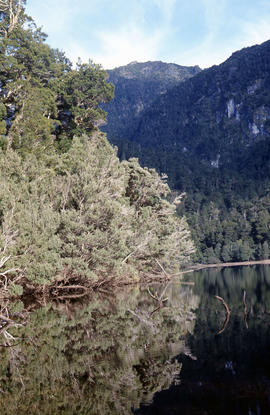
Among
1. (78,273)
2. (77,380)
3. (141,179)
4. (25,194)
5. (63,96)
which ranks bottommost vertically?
(77,380)

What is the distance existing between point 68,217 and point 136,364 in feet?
56.6

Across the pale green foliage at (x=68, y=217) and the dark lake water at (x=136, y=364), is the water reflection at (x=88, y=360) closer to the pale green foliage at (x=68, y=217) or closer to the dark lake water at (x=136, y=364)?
the dark lake water at (x=136, y=364)

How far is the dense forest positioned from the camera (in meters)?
25.2

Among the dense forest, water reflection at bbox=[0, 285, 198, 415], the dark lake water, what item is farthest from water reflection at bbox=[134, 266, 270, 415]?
the dense forest

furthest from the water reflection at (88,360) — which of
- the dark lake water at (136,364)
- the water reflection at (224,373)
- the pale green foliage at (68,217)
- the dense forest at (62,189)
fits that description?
the dense forest at (62,189)

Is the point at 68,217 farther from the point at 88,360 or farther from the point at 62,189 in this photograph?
the point at 88,360

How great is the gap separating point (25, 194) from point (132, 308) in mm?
10592

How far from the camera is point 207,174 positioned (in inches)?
6860

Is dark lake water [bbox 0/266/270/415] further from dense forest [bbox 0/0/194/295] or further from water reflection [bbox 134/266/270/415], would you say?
dense forest [bbox 0/0/194/295]

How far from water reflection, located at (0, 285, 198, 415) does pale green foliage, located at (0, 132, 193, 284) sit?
447 cm

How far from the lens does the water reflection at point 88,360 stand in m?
9.12

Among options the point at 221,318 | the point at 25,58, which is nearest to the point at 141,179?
the point at 25,58

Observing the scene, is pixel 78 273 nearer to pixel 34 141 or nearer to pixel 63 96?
pixel 34 141

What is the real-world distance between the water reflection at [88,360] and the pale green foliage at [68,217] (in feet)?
14.7
